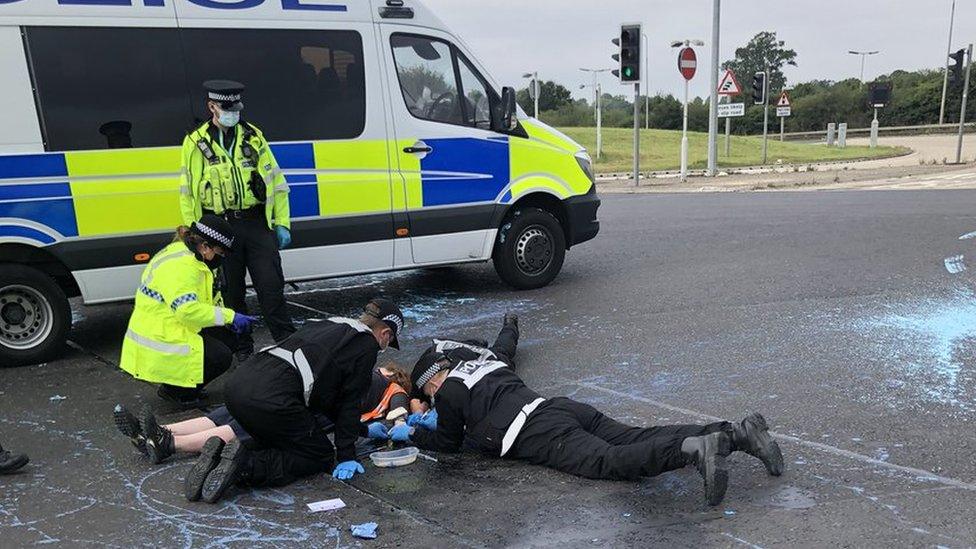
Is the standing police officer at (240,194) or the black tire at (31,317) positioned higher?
the standing police officer at (240,194)

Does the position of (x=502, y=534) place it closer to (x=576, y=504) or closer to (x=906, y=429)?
(x=576, y=504)

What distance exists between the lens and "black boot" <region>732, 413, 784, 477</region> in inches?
142

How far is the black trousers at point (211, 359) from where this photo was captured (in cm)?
486

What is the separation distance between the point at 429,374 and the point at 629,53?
14740 mm

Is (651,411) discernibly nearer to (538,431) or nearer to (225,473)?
(538,431)

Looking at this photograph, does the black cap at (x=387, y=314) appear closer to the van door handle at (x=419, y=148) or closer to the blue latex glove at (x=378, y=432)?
the blue latex glove at (x=378, y=432)

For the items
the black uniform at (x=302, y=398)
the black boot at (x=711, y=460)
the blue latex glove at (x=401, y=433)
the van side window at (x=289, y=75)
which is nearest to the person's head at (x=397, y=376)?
the blue latex glove at (x=401, y=433)

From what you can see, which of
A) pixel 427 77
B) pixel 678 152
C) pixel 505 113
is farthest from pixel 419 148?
pixel 678 152

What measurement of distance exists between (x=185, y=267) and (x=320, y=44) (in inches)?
103

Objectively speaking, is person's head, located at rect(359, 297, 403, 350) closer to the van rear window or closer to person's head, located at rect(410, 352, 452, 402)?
person's head, located at rect(410, 352, 452, 402)

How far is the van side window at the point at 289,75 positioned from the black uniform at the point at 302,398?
293cm

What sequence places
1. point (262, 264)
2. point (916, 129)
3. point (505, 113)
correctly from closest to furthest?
point (262, 264) < point (505, 113) < point (916, 129)

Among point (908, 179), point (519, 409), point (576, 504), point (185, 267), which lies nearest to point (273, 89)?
point (185, 267)

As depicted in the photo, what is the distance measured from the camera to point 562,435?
3.88 m
